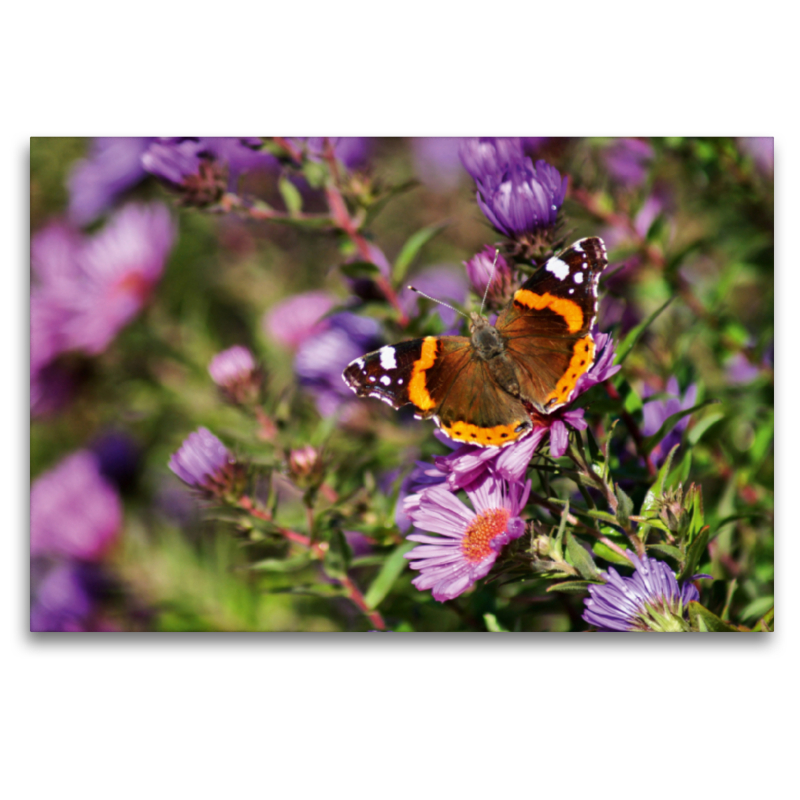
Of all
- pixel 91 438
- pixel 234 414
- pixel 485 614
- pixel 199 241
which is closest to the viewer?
pixel 485 614

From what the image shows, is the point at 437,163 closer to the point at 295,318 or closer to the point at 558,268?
the point at 295,318

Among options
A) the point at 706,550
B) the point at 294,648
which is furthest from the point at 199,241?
the point at 706,550

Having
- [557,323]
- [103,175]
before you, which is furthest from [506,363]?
[103,175]

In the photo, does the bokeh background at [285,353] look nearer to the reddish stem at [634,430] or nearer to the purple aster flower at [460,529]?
the reddish stem at [634,430]

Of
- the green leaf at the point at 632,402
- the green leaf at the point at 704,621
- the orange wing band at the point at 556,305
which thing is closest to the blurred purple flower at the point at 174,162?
the orange wing band at the point at 556,305

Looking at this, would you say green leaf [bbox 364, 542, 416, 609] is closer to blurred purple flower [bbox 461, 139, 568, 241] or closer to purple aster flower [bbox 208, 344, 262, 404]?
purple aster flower [bbox 208, 344, 262, 404]
